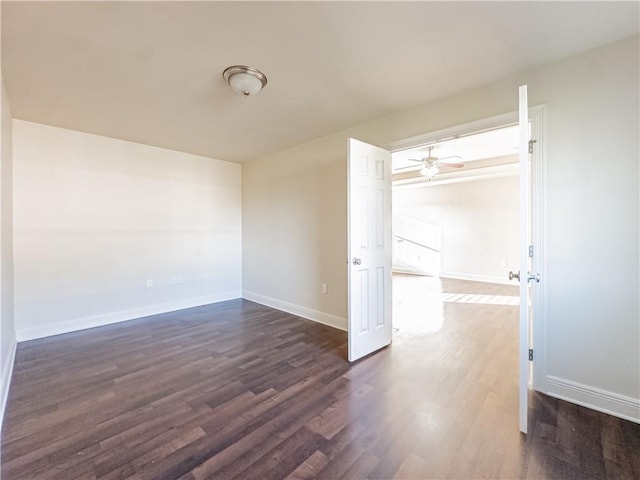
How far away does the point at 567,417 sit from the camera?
1874mm


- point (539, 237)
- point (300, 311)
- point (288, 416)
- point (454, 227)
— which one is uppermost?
point (454, 227)

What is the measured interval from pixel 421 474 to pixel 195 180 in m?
4.69

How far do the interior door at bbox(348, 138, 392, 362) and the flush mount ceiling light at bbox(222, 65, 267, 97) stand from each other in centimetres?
96

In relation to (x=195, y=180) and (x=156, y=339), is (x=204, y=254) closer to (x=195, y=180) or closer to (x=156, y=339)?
(x=195, y=180)

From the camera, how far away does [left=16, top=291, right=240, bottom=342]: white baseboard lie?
10.6ft

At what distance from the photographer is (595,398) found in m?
1.96

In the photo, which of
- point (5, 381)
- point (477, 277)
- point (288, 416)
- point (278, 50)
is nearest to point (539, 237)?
point (288, 416)

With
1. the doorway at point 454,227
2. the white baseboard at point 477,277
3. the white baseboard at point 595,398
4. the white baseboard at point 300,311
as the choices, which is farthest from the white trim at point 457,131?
the white baseboard at point 477,277

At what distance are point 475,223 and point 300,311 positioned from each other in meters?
5.53

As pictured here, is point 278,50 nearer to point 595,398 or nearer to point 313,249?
point 313,249

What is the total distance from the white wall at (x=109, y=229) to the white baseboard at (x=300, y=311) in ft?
1.89

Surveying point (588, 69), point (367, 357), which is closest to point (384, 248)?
point (367, 357)

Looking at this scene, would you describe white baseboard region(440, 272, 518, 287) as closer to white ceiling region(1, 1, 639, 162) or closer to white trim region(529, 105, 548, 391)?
white trim region(529, 105, 548, 391)

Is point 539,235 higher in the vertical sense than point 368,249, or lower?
higher
